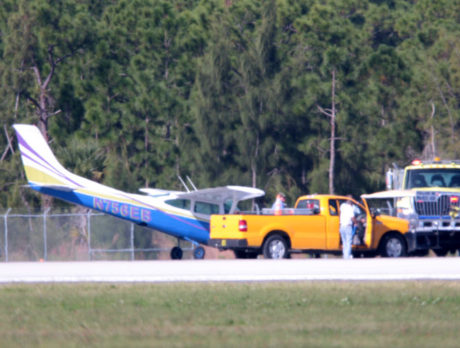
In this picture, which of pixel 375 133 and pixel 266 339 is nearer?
pixel 266 339

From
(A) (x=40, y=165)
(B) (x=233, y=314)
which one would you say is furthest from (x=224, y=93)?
(B) (x=233, y=314)

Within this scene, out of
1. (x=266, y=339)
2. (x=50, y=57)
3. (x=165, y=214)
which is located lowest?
(x=266, y=339)

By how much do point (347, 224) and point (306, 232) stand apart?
1.29 m

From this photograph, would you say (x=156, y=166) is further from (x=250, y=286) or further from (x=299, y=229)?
(x=250, y=286)

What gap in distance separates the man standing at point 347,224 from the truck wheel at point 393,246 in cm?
136

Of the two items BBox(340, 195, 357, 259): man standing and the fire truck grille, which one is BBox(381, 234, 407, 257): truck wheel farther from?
BBox(340, 195, 357, 259): man standing

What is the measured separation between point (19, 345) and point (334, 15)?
33646 millimetres

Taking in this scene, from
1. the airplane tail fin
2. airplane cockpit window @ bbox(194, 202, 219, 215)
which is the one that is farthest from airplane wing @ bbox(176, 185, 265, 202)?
the airplane tail fin

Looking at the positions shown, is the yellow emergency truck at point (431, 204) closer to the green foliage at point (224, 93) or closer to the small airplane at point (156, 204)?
the small airplane at point (156, 204)

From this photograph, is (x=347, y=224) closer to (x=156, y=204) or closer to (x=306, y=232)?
(x=306, y=232)

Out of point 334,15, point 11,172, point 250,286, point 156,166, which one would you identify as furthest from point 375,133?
point 250,286

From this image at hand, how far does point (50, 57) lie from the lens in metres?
41.0

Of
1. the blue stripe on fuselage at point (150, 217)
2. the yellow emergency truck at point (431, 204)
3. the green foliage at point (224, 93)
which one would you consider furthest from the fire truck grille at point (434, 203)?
the green foliage at point (224, 93)

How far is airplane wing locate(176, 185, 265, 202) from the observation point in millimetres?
28048
